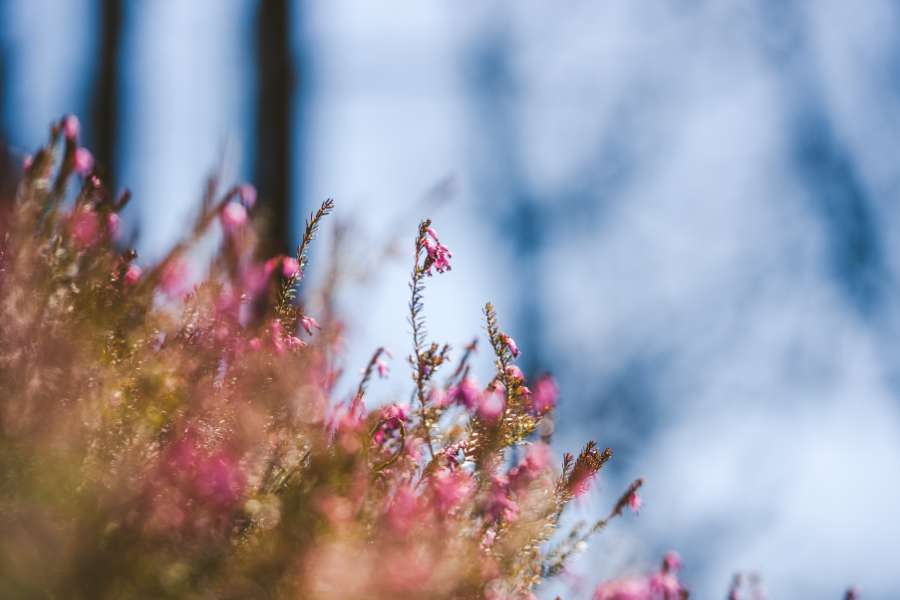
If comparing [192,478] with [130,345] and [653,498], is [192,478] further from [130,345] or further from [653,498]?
[653,498]

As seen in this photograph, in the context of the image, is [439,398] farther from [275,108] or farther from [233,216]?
[275,108]

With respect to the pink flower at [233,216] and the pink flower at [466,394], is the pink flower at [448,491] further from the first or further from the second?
the pink flower at [233,216]

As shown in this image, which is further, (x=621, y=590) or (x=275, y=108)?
(x=275, y=108)

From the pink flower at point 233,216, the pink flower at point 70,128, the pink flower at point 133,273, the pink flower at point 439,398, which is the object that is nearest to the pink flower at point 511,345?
the pink flower at point 439,398

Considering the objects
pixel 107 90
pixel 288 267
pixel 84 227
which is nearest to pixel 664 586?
pixel 288 267

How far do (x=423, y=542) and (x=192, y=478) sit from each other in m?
0.38

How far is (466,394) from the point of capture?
1.59 m

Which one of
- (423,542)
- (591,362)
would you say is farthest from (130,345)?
(591,362)

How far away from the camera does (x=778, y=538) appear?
76.0 inches

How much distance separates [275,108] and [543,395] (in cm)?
331

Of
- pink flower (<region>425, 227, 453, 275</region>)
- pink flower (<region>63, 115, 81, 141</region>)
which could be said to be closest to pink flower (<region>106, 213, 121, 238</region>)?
pink flower (<region>63, 115, 81, 141</region>)

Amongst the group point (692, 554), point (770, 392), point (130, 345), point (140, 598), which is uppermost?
point (770, 392)

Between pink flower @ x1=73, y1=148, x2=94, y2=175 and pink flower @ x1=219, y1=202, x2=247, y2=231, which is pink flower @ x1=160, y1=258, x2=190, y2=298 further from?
pink flower @ x1=73, y1=148, x2=94, y2=175

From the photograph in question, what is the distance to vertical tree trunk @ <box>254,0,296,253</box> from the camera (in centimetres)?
387
